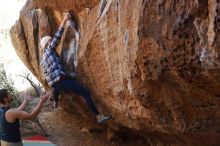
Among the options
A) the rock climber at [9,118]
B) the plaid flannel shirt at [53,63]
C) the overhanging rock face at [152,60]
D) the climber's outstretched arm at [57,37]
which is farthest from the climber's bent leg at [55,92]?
the rock climber at [9,118]

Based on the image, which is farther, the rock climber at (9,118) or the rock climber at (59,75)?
the rock climber at (59,75)

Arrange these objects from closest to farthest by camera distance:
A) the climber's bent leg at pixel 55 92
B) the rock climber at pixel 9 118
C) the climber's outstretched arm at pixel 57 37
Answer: the rock climber at pixel 9 118, the climber's outstretched arm at pixel 57 37, the climber's bent leg at pixel 55 92

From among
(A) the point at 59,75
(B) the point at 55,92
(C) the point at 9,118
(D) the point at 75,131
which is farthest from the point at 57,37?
(D) the point at 75,131

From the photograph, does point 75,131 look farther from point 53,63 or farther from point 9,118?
point 9,118

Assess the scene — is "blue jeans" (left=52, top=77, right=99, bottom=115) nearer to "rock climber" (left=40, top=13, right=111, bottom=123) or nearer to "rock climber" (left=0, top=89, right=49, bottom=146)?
"rock climber" (left=40, top=13, right=111, bottom=123)

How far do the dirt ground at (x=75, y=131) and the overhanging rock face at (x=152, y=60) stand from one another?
2.49m

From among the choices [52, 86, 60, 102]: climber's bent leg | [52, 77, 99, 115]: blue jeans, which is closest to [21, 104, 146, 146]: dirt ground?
[52, 86, 60, 102]: climber's bent leg

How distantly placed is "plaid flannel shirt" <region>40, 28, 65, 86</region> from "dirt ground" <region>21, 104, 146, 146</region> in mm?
3133

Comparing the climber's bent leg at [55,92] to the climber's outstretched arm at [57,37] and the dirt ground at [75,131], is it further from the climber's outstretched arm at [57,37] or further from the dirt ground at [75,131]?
the dirt ground at [75,131]

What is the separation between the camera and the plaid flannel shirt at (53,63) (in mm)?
8555

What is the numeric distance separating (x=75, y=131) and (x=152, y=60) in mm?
6669

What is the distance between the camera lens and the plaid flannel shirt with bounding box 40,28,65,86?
28.1 feet

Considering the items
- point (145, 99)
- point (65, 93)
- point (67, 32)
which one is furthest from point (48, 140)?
point (145, 99)

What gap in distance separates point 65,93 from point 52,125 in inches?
125
